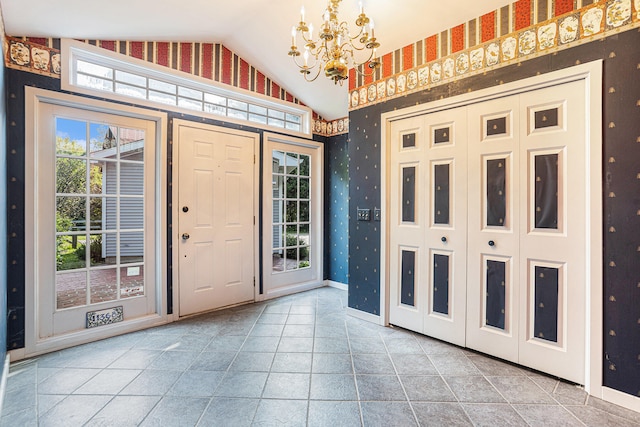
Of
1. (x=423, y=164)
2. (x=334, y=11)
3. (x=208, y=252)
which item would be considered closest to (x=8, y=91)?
(x=208, y=252)

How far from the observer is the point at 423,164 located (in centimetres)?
273

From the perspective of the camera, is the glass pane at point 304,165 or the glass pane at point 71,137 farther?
the glass pane at point 304,165

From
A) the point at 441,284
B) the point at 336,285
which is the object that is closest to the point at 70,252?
the point at 336,285

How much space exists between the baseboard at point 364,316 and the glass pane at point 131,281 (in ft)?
6.97

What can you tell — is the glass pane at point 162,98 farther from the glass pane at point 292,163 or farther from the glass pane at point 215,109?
the glass pane at point 292,163

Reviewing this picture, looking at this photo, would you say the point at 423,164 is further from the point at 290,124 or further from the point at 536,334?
the point at 290,124

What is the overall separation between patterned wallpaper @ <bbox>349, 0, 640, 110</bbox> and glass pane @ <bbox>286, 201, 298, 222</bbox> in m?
1.71

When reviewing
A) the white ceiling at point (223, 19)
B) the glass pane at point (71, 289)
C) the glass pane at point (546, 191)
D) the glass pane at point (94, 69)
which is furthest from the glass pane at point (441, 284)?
the glass pane at point (94, 69)

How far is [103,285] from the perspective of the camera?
2729 mm

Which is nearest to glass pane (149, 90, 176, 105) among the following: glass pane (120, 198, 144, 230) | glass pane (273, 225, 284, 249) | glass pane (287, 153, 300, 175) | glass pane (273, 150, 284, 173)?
glass pane (120, 198, 144, 230)

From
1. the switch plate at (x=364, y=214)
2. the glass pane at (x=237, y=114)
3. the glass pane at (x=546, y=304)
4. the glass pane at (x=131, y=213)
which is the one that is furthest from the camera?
the glass pane at (x=237, y=114)

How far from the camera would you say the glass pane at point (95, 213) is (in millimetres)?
2652

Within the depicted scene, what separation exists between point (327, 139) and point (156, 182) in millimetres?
2424

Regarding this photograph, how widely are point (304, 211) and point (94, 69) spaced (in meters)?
2.73
